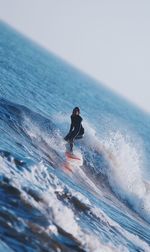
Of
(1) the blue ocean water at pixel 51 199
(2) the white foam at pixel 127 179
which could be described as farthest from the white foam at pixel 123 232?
(2) the white foam at pixel 127 179

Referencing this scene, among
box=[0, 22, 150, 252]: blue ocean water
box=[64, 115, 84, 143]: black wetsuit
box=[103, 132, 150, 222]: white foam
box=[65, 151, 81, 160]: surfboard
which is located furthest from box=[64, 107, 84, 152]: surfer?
box=[103, 132, 150, 222]: white foam

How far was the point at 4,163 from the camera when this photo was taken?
1046cm

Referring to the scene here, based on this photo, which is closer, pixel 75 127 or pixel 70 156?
pixel 75 127

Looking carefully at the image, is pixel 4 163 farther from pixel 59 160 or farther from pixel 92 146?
pixel 92 146

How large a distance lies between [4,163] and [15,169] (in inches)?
14.5

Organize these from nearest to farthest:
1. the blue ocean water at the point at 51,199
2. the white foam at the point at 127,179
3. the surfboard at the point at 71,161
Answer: the blue ocean water at the point at 51,199, the surfboard at the point at 71,161, the white foam at the point at 127,179

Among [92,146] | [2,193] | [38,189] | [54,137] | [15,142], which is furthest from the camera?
[92,146]

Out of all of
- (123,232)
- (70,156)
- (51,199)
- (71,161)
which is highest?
(70,156)

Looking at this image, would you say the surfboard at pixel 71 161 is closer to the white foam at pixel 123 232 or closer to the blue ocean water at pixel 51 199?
the blue ocean water at pixel 51 199

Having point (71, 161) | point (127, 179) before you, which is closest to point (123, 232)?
point (71, 161)

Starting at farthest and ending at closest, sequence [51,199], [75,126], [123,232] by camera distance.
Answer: [75,126], [123,232], [51,199]

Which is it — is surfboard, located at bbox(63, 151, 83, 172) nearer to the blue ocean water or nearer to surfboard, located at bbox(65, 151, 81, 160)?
surfboard, located at bbox(65, 151, 81, 160)

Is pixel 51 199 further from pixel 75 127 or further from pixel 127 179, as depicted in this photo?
pixel 127 179

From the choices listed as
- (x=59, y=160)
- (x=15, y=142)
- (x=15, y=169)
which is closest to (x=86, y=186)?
(x=59, y=160)
